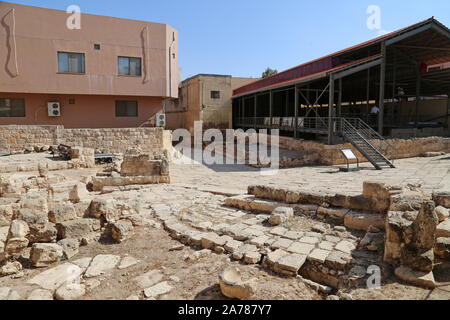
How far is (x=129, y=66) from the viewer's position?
19.0 m

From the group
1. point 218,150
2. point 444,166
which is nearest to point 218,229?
point 444,166

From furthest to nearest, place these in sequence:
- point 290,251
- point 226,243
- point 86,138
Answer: point 86,138, point 226,243, point 290,251

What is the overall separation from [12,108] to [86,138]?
4.94 metres

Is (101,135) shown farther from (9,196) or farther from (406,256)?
(406,256)

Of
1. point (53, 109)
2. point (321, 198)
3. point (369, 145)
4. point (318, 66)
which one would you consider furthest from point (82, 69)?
point (321, 198)

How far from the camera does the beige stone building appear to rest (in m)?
28.0

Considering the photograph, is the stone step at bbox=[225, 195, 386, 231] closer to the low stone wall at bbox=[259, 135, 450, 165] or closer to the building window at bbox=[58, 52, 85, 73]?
the low stone wall at bbox=[259, 135, 450, 165]

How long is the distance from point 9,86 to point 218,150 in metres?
13.0

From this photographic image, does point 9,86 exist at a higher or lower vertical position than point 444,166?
higher

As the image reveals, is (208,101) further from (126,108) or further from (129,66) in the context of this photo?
(129,66)

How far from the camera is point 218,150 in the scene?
72.4 feet

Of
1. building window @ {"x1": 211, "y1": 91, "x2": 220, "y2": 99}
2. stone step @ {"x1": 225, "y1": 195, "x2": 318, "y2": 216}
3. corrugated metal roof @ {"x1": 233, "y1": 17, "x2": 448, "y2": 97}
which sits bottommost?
stone step @ {"x1": 225, "y1": 195, "x2": 318, "y2": 216}

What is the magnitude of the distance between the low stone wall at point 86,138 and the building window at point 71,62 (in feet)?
12.1

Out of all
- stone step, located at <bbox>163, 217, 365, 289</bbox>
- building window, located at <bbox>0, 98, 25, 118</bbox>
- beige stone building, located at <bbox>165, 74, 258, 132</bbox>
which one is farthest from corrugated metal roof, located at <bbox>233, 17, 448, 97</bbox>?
building window, located at <bbox>0, 98, 25, 118</bbox>
